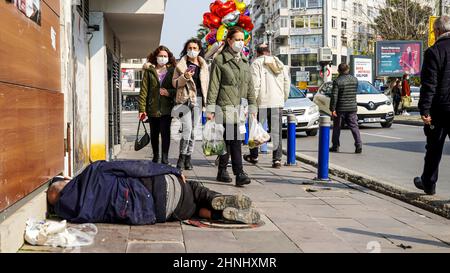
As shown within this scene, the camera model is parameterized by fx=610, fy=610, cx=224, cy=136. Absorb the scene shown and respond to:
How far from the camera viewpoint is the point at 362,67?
3694 centimetres

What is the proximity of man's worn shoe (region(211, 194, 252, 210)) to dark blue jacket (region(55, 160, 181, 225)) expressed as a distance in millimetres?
542

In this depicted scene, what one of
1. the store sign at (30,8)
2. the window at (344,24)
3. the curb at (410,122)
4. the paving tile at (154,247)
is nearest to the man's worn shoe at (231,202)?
the paving tile at (154,247)

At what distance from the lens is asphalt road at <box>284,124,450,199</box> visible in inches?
364

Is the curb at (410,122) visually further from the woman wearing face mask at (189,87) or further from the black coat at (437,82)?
the black coat at (437,82)

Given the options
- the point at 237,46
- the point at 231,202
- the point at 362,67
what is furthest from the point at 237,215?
the point at 362,67

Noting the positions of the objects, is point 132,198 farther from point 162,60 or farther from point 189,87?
point 162,60

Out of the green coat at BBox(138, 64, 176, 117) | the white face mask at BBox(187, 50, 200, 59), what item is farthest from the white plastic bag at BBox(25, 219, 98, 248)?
the green coat at BBox(138, 64, 176, 117)

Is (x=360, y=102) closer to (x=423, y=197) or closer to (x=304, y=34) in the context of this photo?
(x=423, y=197)

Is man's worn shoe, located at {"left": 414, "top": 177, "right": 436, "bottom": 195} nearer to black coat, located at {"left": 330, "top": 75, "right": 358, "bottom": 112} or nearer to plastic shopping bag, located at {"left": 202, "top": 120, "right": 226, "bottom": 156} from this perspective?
plastic shopping bag, located at {"left": 202, "top": 120, "right": 226, "bottom": 156}

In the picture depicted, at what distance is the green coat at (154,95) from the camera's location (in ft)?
30.7

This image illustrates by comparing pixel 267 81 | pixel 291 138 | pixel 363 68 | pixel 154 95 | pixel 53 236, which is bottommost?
pixel 53 236

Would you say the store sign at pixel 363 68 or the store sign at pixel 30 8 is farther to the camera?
the store sign at pixel 363 68

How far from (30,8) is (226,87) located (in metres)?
3.27

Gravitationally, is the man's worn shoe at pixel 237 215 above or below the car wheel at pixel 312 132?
below
